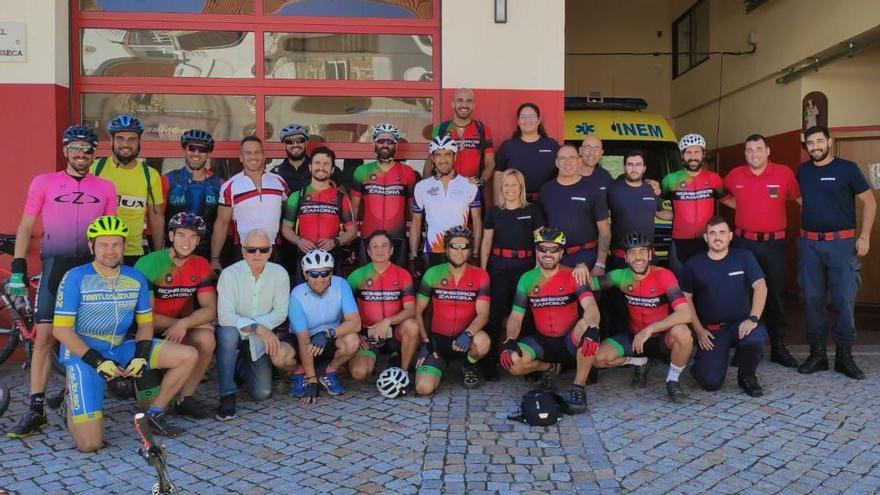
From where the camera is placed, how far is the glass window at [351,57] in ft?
26.1

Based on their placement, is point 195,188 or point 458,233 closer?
point 458,233

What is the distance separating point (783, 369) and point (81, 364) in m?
6.09

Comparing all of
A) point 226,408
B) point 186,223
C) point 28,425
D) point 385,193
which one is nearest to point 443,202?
point 385,193

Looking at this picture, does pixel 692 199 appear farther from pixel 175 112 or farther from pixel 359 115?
pixel 175 112

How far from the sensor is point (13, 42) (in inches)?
284

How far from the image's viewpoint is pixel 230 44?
25.9ft

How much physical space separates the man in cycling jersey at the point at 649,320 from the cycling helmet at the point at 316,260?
240cm

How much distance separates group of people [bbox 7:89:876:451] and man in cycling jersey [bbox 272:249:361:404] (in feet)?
0.05

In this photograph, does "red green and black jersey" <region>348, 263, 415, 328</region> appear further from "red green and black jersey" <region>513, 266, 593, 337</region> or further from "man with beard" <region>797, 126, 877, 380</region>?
"man with beard" <region>797, 126, 877, 380</region>

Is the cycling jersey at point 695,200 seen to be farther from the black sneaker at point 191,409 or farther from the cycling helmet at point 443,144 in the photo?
the black sneaker at point 191,409

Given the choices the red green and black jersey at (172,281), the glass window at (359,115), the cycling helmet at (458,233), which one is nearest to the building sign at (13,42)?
the glass window at (359,115)

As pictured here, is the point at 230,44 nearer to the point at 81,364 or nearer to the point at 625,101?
the point at 81,364

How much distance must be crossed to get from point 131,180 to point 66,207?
2.39ft

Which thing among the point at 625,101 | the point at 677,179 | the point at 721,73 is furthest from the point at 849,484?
the point at 721,73
